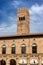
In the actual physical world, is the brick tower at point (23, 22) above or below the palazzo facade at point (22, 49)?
above

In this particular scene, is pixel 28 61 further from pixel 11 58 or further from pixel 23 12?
pixel 23 12

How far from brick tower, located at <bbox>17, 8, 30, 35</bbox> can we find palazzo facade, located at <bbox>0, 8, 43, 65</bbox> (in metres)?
9.56

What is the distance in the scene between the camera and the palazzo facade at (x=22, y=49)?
33.9 m

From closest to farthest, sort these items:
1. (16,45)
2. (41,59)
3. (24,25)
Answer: (41,59)
(16,45)
(24,25)

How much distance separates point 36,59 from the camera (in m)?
33.8

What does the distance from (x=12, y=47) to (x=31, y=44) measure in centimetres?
389

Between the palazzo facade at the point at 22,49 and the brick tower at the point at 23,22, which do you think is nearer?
the palazzo facade at the point at 22,49

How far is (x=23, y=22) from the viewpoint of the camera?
1822 inches

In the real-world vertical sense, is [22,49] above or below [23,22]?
below

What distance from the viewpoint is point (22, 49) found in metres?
35.2

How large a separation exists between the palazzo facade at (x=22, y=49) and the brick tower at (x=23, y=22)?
31.4 feet

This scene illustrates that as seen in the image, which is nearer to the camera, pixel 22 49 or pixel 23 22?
pixel 22 49

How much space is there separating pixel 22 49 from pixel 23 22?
1242 centimetres

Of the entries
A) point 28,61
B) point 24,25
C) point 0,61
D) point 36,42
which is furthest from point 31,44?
point 24,25
